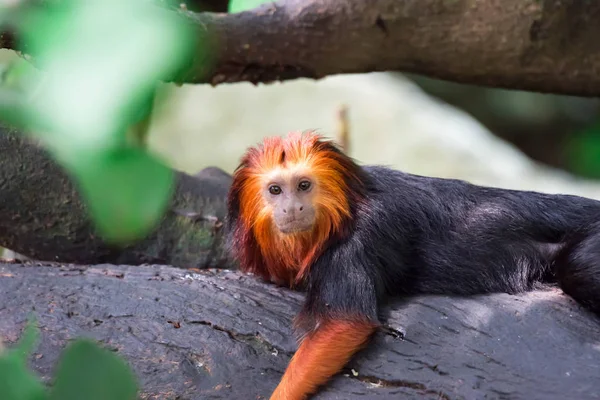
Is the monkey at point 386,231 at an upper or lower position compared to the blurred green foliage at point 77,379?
lower

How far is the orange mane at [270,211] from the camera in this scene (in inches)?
111

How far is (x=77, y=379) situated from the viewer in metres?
0.64

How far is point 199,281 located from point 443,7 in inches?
76.7

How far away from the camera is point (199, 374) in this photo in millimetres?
2566

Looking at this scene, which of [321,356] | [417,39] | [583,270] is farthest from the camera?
[417,39]

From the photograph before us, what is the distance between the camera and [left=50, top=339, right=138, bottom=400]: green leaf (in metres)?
0.63

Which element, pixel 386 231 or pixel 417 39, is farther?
pixel 417 39

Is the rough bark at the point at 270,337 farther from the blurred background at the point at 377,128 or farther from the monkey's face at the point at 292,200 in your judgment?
the blurred background at the point at 377,128

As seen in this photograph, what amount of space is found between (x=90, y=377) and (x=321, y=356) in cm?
192

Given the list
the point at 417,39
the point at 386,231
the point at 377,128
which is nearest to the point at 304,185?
the point at 386,231

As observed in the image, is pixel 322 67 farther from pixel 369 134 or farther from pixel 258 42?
pixel 369 134

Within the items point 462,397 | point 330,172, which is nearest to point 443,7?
point 330,172

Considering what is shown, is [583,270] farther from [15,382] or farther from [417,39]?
[15,382]

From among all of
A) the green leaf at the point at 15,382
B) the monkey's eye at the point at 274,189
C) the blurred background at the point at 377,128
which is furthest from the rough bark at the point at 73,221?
the green leaf at the point at 15,382
